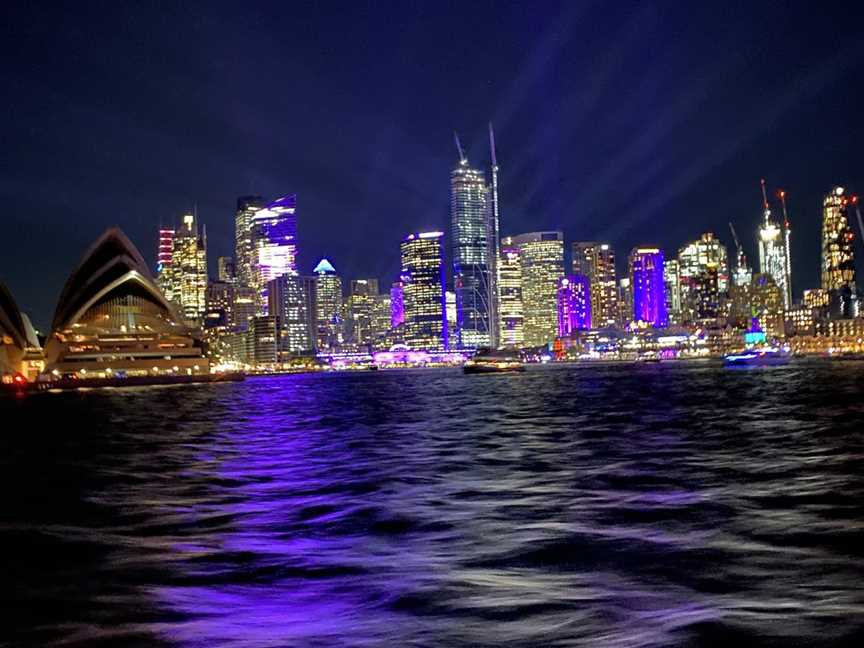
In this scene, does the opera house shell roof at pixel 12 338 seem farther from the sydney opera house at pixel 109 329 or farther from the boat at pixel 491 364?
the boat at pixel 491 364

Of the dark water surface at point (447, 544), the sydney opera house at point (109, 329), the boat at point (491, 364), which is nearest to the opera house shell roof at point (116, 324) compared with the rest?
the sydney opera house at point (109, 329)

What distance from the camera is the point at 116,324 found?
409ft

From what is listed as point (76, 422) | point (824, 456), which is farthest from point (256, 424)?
point (824, 456)

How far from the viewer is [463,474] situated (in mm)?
18766

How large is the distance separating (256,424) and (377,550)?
2895 cm

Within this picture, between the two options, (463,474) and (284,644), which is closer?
(284,644)

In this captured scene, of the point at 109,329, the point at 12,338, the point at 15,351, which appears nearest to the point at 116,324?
the point at 109,329

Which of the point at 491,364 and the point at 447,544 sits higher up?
the point at 491,364

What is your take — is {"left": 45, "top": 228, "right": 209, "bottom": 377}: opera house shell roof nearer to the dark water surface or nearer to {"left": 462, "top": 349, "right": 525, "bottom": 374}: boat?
{"left": 462, "top": 349, "right": 525, "bottom": 374}: boat

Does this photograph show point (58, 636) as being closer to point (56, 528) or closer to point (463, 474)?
point (56, 528)

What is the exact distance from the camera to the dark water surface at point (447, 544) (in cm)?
746

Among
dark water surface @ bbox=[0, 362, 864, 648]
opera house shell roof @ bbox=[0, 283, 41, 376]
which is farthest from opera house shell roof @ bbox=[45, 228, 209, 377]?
dark water surface @ bbox=[0, 362, 864, 648]

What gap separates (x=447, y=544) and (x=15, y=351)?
427 ft

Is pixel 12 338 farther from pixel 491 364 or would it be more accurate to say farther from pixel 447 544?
pixel 447 544
